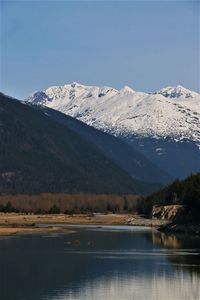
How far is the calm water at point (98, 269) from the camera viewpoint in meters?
79.7

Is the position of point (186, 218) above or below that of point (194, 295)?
above

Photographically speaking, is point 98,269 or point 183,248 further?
point 183,248

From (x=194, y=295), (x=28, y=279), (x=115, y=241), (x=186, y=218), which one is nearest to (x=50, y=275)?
(x=28, y=279)

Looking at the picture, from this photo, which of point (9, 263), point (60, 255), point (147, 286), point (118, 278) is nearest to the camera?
point (147, 286)

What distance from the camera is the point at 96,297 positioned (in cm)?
7688

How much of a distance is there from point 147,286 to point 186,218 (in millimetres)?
102264

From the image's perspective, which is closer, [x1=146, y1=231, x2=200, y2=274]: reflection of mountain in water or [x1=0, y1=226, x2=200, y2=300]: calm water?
[x1=0, y1=226, x2=200, y2=300]: calm water

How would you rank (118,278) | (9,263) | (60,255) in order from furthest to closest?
(60,255)
(9,263)
(118,278)

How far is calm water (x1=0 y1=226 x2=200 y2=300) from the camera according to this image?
79688mm

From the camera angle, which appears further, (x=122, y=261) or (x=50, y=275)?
(x=122, y=261)

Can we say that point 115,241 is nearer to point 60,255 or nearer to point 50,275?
point 60,255

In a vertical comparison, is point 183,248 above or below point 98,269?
above

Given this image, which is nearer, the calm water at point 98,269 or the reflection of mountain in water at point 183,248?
the calm water at point 98,269

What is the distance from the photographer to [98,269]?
9750 centimetres
